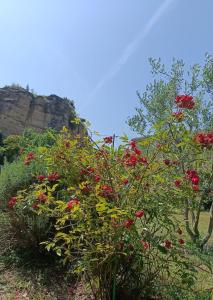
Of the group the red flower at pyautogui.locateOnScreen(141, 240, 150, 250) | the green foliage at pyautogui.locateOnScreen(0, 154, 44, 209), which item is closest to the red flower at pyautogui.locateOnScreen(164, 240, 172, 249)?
the red flower at pyautogui.locateOnScreen(141, 240, 150, 250)

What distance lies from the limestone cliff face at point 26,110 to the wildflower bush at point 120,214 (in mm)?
45735

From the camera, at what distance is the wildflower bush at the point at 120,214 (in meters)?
3.63

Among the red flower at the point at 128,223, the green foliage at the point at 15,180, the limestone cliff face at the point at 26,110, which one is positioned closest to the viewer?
the red flower at the point at 128,223

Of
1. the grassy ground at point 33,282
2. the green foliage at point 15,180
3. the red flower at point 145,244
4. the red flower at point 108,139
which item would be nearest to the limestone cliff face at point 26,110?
the green foliage at point 15,180

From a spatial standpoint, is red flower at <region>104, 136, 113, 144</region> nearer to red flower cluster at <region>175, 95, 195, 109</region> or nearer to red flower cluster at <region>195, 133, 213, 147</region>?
red flower cluster at <region>175, 95, 195, 109</region>

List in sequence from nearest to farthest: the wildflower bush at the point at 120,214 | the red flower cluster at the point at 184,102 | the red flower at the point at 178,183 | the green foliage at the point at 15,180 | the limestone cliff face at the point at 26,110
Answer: the wildflower bush at the point at 120,214
the red flower cluster at the point at 184,102
the red flower at the point at 178,183
the green foliage at the point at 15,180
the limestone cliff face at the point at 26,110

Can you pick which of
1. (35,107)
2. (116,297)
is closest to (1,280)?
(116,297)

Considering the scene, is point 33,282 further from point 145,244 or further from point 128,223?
point 128,223

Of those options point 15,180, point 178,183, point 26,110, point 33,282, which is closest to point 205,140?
point 178,183

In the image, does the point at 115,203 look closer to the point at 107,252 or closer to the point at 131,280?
the point at 107,252

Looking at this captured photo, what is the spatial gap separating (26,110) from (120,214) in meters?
49.2

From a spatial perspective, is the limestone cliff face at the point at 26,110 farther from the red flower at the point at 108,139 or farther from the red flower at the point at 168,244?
the red flower at the point at 168,244

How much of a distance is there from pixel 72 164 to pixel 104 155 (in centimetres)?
33

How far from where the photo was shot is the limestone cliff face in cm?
5031
